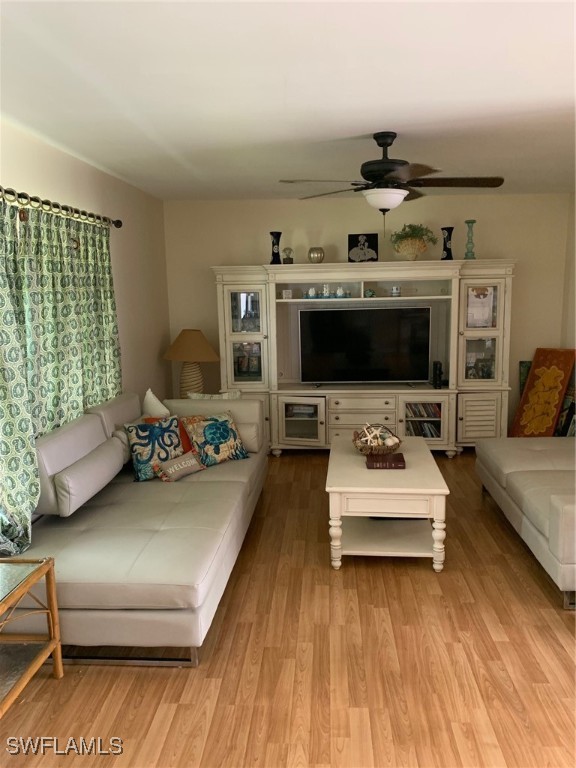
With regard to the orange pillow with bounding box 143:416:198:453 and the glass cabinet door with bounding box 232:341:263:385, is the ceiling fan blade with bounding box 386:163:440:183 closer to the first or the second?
the orange pillow with bounding box 143:416:198:453

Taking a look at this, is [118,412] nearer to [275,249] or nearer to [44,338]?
[44,338]

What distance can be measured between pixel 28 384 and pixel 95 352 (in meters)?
0.89

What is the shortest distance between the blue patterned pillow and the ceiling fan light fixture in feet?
6.02

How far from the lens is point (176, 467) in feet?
11.7

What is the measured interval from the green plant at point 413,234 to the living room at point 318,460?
0.30 meters

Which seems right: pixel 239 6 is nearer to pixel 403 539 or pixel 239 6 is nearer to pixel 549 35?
pixel 549 35

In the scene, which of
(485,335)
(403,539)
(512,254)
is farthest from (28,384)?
(512,254)

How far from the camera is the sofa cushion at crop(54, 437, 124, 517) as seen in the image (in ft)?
9.27

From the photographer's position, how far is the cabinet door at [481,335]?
5.14 m

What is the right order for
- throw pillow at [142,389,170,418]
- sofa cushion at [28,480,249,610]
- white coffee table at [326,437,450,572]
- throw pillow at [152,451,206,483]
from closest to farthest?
1. sofa cushion at [28,480,249,610]
2. white coffee table at [326,437,450,572]
3. throw pillow at [152,451,206,483]
4. throw pillow at [142,389,170,418]

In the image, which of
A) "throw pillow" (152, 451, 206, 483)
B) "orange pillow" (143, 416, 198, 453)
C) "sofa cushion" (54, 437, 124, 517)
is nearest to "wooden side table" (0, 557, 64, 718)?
"sofa cushion" (54, 437, 124, 517)

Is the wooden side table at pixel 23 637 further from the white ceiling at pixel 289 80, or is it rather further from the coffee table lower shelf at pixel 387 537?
the white ceiling at pixel 289 80

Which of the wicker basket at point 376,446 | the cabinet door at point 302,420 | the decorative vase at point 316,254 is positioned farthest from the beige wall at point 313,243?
the wicker basket at point 376,446

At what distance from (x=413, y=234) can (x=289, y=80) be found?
2972 millimetres
